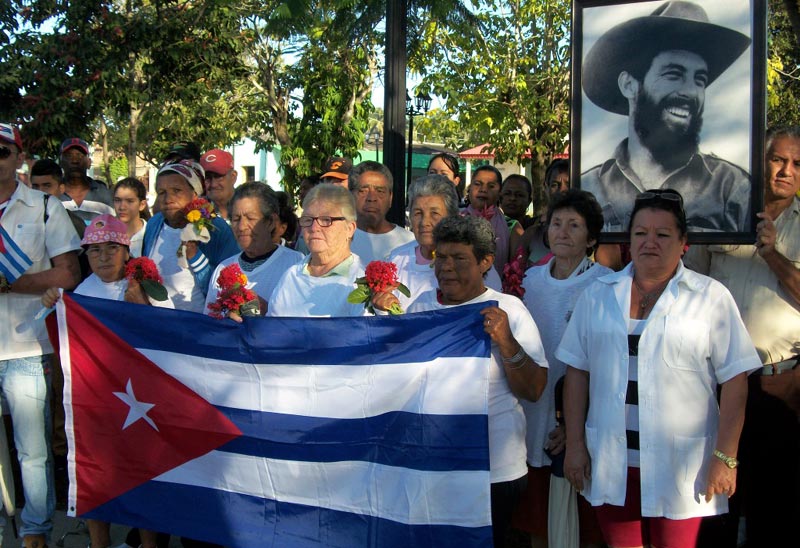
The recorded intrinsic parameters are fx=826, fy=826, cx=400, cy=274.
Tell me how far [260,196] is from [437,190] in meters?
1.04

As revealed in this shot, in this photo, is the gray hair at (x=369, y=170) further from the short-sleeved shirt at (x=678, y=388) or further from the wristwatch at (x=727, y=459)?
the wristwatch at (x=727, y=459)

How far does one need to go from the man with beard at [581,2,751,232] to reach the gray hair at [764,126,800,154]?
348mm

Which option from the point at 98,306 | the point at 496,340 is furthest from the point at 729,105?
the point at 98,306

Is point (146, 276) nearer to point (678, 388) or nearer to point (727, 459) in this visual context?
point (678, 388)

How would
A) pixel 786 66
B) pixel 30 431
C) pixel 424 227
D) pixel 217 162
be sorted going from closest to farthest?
pixel 424 227
pixel 30 431
pixel 217 162
pixel 786 66

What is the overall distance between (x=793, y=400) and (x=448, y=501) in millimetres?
1874

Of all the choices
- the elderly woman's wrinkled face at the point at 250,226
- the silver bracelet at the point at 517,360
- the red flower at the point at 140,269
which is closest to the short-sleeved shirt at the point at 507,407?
the silver bracelet at the point at 517,360

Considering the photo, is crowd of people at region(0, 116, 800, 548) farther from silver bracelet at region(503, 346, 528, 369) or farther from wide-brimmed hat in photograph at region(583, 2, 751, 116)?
wide-brimmed hat in photograph at region(583, 2, 751, 116)

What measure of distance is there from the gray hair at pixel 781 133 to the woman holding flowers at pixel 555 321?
0.95m

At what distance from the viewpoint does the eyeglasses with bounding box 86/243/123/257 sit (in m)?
4.71

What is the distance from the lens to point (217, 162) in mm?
6445

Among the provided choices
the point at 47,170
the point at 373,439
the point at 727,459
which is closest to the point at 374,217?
the point at 373,439

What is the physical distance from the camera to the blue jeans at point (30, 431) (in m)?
4.70

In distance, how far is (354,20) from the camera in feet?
21.7
